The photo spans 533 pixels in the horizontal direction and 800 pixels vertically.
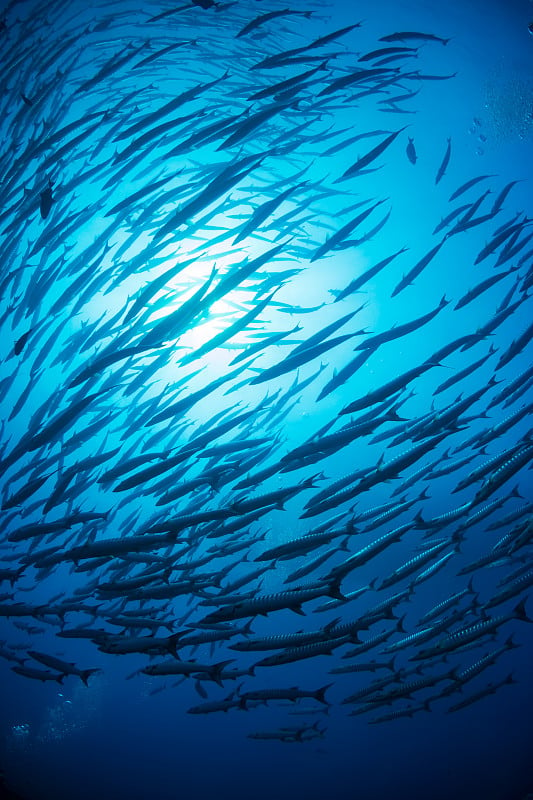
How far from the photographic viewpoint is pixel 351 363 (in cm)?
525

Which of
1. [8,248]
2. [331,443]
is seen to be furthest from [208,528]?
[8,248]

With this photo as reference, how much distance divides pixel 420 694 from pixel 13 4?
4180 centimetres

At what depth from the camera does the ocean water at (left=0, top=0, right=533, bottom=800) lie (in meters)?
5.04

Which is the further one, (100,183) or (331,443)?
(100,183)

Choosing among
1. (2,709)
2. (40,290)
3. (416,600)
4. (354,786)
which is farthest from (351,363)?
(2,709)

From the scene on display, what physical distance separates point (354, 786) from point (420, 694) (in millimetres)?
7595

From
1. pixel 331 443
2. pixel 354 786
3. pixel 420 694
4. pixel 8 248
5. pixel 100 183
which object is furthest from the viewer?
pixel 420 694

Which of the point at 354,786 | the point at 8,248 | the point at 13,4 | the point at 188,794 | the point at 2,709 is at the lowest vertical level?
the point at 354,786

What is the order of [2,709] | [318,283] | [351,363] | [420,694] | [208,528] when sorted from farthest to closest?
[2,709]
[420,694]
[318,283]
[208,528]
[351,363]

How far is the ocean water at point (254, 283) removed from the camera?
5035 mm

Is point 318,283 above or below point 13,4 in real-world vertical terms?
below

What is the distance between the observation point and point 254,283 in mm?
7273

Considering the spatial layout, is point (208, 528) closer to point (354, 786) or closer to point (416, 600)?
point (416, 600)

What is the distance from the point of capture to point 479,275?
12375mm
